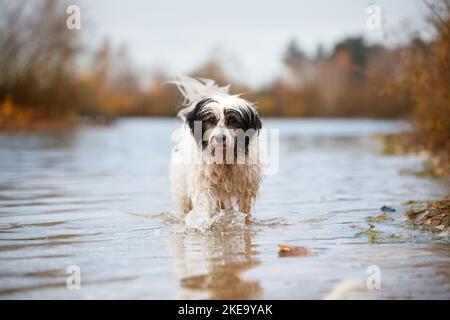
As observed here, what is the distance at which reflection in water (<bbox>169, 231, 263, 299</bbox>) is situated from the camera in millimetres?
3602

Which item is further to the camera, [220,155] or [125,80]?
[125,80]

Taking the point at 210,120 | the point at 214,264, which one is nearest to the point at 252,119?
the point at 210,120

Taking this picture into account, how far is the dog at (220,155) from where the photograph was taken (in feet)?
18.5

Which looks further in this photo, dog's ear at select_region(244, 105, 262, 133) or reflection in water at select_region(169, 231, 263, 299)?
dog's ear at select_region(244, 105, 262, 133)

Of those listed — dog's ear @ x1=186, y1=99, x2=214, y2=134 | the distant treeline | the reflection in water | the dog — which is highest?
the distant treeline

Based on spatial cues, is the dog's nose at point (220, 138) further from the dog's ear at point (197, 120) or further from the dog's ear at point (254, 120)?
the dog's ear at point (254, 120)

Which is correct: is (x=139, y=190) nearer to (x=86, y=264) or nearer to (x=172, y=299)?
(x=86, y=264)

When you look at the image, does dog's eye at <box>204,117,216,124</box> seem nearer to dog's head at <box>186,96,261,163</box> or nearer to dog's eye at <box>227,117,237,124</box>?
dog's head at <box>186,96,261,163</box>

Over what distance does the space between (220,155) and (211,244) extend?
40.4 inches

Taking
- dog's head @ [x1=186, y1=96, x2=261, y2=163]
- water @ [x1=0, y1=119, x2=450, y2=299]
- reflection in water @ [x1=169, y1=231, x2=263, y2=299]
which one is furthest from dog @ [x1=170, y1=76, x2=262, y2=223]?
reflection in water @ [x1=169, y1=231, x2=263, y2=299]

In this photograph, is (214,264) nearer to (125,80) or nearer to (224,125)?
(224,125)

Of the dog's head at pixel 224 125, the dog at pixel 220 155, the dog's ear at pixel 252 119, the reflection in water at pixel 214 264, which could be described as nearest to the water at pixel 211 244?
the reflection in water at pixel 214 264

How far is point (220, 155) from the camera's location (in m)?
5.74

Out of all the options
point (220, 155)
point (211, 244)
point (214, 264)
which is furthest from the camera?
point (220, 155)
